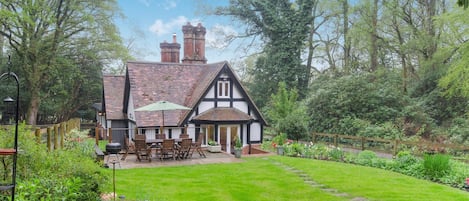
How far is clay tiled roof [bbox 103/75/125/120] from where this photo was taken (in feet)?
65.5

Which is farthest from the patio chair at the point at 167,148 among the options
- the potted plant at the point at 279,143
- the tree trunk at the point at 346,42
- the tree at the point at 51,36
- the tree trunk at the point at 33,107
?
the tree trunk at the point at 346,42

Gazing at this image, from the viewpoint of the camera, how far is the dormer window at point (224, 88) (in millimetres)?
18203

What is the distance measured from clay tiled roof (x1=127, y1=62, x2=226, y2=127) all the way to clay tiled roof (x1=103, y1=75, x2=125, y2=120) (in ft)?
9.01

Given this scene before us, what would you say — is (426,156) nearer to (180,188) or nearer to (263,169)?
(263,169)

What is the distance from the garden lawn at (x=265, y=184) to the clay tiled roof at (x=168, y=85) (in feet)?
18.7

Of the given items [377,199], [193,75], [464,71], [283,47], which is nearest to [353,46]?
[283,47]

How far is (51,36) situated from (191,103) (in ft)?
46.3

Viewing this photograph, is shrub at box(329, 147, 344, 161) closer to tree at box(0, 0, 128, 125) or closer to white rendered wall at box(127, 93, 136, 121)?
white rendered wall at box(127, 93, 136, 121)

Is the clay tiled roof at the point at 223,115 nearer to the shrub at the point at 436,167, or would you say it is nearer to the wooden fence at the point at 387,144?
the wooden fence at the point at 387,144

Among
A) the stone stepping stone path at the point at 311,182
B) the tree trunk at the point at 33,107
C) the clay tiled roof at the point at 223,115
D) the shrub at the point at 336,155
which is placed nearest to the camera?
the stone stepping stone path at the point at 311,182

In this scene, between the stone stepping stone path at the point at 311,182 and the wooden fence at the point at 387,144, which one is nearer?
the stone stepping stone path at the point at 311,182

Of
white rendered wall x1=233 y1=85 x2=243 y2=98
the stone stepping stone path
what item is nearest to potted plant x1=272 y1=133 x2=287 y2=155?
the stone stepping stone path

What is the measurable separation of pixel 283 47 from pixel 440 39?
10.7 metres

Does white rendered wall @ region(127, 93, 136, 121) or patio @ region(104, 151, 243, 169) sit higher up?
white rendered wall @ region(127, 93, 136, 121)
